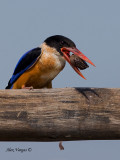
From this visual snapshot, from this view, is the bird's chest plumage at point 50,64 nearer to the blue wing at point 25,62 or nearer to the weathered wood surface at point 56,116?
the blue wing at point 25,62

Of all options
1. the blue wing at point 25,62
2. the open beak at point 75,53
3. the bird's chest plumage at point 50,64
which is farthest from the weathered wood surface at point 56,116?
the blue wing at point 25,62

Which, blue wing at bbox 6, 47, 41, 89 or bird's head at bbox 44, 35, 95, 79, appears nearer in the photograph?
bird's head at bbox 44, 35, 95, 79

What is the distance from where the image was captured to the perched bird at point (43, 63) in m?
3.99

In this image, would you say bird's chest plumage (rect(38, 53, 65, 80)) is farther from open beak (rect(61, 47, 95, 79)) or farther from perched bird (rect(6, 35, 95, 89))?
open beak (rect(61, 47, 95, 79))

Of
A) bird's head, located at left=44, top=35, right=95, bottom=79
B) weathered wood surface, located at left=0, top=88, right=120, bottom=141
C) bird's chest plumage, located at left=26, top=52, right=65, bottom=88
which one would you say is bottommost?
weathered wood surface, located at left=0, top=88, right=120, bottom=141

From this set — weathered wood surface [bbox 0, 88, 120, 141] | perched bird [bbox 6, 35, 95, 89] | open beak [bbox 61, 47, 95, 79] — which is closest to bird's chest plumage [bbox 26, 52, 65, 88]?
perched bird [bbox 6, 35, 95, 89]

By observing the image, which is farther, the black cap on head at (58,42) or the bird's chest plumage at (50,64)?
the bird's chest plumage at (50,64)

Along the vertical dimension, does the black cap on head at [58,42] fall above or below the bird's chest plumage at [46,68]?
above

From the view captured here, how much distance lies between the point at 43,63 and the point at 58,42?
28 cm

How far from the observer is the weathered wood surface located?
98.5 inches

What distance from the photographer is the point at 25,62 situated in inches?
165

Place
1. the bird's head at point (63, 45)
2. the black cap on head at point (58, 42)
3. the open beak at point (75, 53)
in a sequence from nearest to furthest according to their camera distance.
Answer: the open beak at point (75, 53) → the bird's head at point (63, 45) → the black cap on head at point (58, 42)

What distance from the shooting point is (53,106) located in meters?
2.54

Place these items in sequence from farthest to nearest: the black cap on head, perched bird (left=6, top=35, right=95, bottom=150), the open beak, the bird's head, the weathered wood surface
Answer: perched bird (left=6, top=35, right=95, bottom=150)
the black cap on head
the bird's head
the open beak
the weathered wood surface
